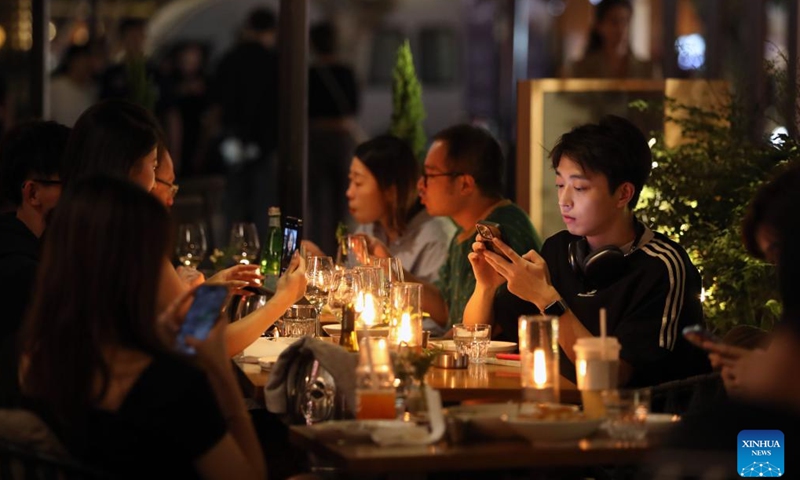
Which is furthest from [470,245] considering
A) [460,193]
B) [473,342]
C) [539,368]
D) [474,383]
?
[539,368]

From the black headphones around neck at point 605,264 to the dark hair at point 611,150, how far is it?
0.17 m

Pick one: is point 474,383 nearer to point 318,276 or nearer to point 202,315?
point 202,315

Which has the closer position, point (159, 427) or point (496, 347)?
point (159, 427)

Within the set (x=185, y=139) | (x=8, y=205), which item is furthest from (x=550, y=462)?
(x=185, y=139)

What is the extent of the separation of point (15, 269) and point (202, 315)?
1.11 m

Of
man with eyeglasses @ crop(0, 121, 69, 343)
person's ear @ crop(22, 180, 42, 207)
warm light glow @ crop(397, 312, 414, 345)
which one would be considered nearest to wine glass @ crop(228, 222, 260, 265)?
man with eyeglasses @ crop(0, 121, 69, 343)

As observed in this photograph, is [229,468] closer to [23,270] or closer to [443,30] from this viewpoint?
[23,270]

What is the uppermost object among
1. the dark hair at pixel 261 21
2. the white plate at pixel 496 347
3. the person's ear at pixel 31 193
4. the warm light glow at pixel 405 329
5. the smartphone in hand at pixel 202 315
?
the dark hair at pixel 261 21

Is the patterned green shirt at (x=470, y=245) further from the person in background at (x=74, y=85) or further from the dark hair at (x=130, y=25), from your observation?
the person in background at (x=74, y=85)

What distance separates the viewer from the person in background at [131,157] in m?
4.43

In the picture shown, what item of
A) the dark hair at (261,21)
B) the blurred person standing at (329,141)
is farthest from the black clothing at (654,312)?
the dark hair at (261,21)

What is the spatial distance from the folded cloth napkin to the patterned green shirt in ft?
5.80

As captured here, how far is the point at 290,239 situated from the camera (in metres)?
5.38

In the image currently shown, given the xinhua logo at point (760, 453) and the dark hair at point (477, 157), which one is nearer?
the xinhua logo at point (760, 453)
